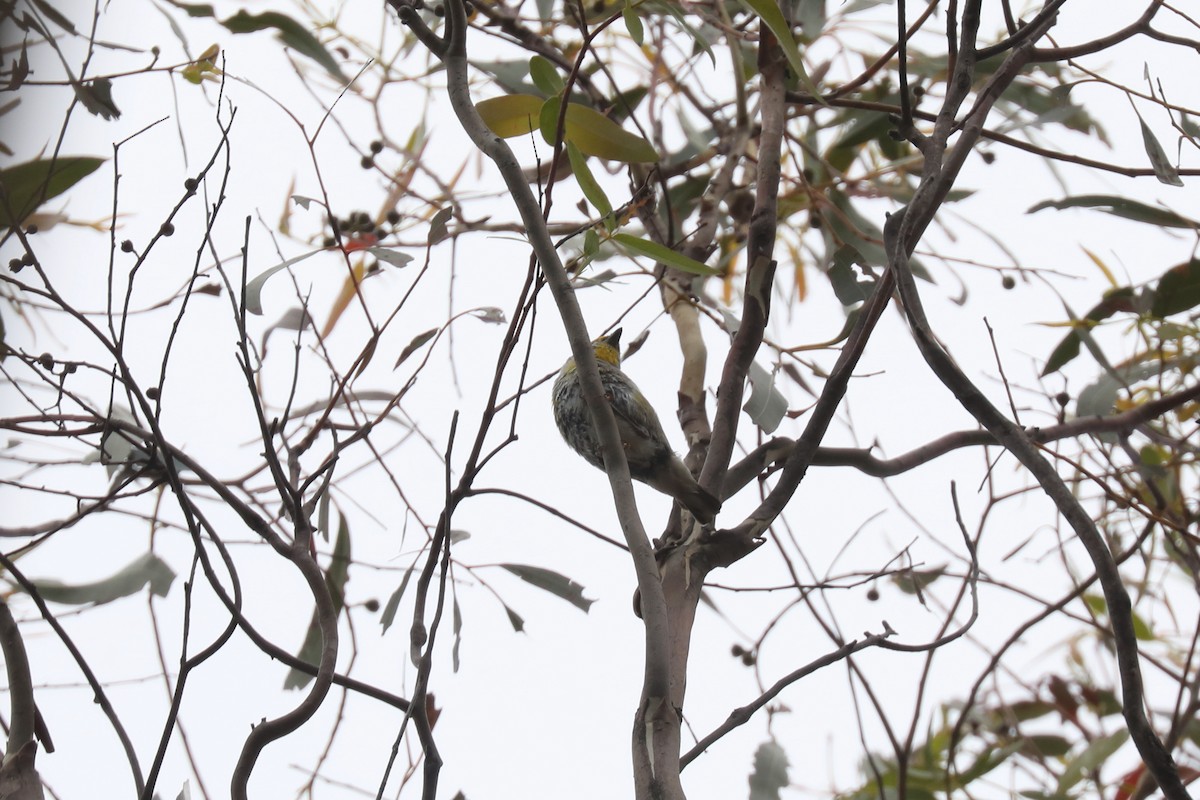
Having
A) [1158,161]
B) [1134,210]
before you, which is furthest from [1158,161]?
[1134,210]

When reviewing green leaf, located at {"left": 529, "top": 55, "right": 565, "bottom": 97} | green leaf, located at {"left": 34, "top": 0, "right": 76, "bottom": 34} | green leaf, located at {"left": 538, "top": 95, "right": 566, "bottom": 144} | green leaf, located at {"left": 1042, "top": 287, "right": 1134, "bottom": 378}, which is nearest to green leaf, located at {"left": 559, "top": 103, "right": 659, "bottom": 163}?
green leaf, located at {"left": 529, "top": 55, "right": 565, "bottom": 97}

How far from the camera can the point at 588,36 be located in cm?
140

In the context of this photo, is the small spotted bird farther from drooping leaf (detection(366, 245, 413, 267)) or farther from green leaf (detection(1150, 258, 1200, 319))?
green leaf (detection(1150, 258, 1200, 319))

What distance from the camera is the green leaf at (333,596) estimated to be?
2.09 meters

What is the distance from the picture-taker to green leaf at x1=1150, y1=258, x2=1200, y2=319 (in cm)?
216

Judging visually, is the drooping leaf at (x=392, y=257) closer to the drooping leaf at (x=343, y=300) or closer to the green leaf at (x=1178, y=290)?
the drooping leaf at (x=343, y=300)

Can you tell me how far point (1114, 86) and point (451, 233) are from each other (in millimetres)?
1343

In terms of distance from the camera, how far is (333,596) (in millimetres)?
2148

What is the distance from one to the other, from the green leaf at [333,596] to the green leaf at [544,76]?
0.99 meters

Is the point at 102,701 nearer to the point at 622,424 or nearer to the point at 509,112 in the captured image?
the point at 509,112

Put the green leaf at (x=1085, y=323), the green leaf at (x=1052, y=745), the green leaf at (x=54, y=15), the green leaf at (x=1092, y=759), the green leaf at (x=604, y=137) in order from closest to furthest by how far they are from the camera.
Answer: the green leaf at (x=604, y=137) < the green leaf at (x=54, y=15) < the green leaf at (x=1085, y=323) < the green leaf at (x=1092, y=759) < the green leaf at (x=1052, y=745)

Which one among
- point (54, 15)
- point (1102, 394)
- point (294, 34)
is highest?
point (294, 34)

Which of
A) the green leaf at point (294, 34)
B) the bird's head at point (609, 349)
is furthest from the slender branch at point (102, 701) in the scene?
the bird's head at point (609, 349)

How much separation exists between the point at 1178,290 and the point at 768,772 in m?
1.32
